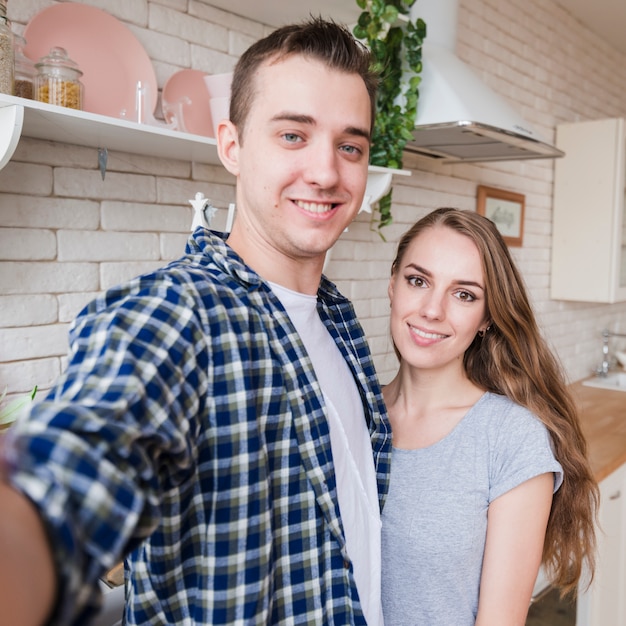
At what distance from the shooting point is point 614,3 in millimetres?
3195

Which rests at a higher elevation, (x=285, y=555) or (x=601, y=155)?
(x=601, y=155)

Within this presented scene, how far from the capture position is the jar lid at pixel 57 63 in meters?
1.16

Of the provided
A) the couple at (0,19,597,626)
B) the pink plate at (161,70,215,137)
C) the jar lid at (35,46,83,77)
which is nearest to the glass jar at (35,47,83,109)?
the jar lid at (35,46,83,77)

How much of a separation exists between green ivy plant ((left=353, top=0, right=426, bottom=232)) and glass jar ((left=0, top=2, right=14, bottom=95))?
100 centimetres

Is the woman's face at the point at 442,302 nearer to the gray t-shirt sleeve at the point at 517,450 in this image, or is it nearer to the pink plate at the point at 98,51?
the gray t-shirt sleeve at the point at 517,450

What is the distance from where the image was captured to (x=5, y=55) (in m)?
1.08

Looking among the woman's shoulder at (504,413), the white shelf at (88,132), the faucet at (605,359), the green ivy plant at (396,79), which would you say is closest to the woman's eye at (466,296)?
the woman's shoulder at (504,413)

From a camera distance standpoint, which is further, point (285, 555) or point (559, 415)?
point (559, 415)

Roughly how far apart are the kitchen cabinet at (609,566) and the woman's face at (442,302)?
4.21 feet

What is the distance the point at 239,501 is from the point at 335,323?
0.46 meters

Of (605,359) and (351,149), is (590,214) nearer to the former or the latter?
(605,359)

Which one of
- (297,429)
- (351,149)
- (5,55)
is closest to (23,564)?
(297,429)

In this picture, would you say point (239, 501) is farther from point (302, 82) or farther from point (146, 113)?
point (146, 113)

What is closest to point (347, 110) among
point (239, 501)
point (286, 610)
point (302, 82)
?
point (302, 82)
